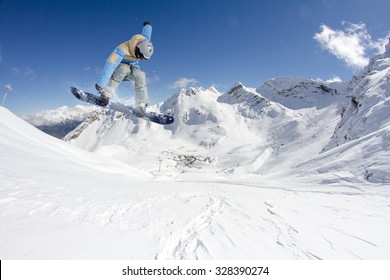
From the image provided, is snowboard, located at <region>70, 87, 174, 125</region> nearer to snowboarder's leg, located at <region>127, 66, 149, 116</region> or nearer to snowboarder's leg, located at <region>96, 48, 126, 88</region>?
snowboarder's leg, located at <region>127, 66, 149, 116</region>

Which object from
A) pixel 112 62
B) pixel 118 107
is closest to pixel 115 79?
pixel 112 62

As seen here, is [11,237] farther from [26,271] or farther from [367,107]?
[367,107]

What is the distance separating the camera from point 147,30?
7172 mm

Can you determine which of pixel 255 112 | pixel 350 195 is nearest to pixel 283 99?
pixel 255 112

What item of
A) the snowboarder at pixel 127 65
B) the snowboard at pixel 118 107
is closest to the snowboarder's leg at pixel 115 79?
the snowboarder at pixel 127 65

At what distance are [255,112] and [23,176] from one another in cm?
14128

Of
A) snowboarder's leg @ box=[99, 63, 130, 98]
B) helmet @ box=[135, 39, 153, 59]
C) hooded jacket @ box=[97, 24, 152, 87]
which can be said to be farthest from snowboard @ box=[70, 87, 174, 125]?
helmet @ box=[135, 39, 153, 59]

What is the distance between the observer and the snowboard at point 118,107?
9.89 m

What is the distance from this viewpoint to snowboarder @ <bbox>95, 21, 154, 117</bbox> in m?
6.77

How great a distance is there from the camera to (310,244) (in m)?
4.48

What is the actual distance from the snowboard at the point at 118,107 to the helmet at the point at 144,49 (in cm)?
308

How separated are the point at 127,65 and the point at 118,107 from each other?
14.5ft

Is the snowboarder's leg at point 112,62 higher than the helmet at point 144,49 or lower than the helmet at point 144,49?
lower

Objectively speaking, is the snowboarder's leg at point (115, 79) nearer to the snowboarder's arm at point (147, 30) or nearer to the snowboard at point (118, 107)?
Answer: the snowboarder's arm at point (147, 30)
